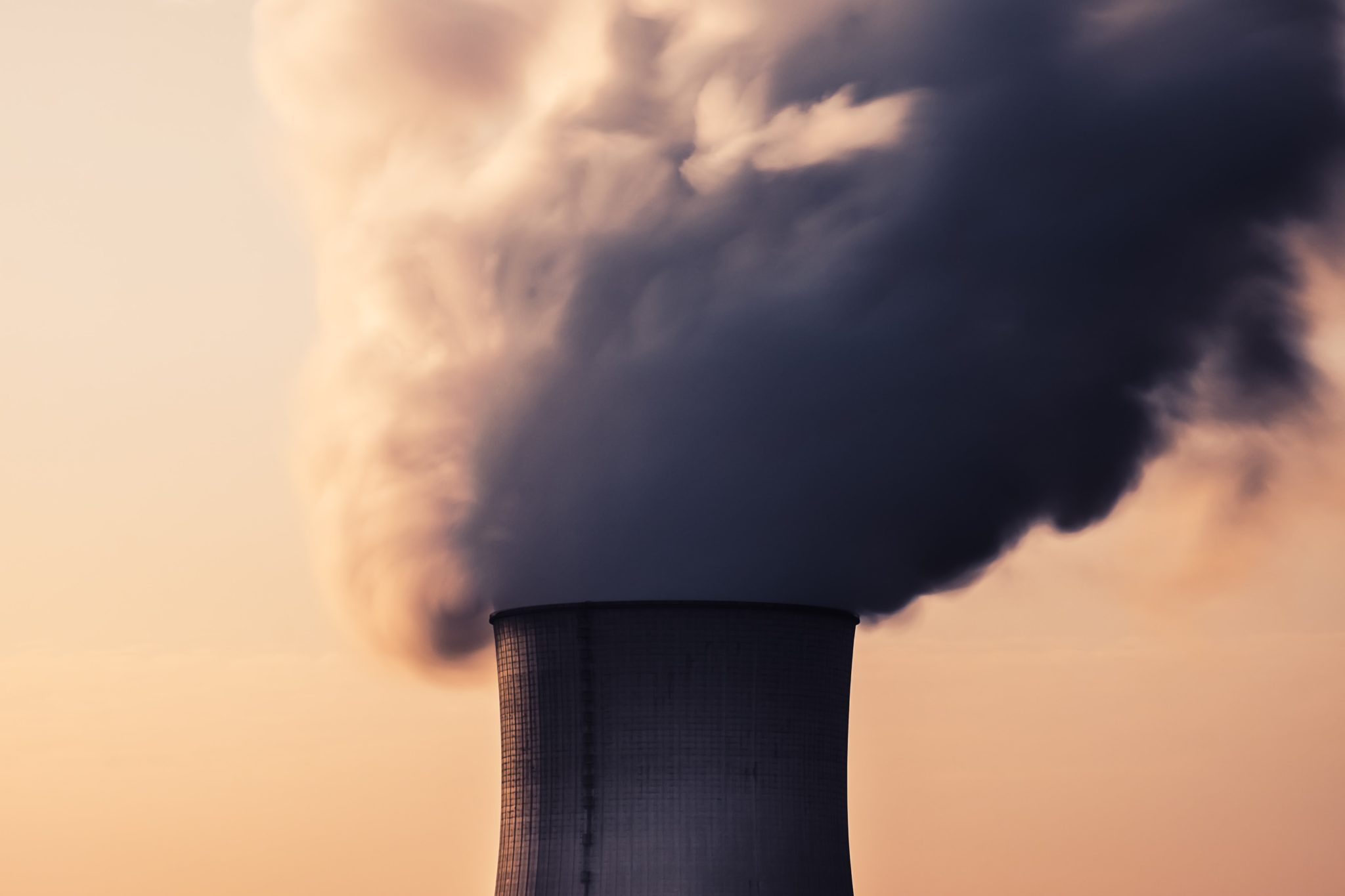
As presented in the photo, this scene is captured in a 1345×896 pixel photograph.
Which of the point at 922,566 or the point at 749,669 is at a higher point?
the point at 922,566

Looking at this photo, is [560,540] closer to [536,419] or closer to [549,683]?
[536,419]

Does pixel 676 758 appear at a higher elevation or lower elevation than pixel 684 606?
lower

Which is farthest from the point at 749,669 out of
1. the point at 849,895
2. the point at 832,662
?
the point at 849,895

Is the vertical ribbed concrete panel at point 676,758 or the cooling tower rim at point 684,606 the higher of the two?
the cooling tower rim at point 684,606

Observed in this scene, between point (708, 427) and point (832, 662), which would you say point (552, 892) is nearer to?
point (832, 662)

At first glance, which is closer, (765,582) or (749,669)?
(749,669)

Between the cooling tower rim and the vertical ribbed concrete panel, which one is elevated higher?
the cooling tower rim

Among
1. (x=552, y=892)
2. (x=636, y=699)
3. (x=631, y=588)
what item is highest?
(x=631, y=588)
